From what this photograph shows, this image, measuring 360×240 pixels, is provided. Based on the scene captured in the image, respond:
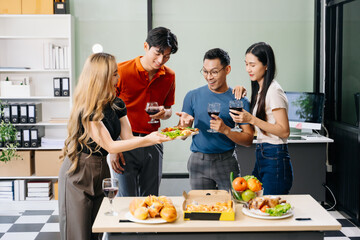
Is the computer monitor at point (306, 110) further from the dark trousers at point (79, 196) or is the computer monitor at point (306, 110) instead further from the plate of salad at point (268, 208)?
the dark trousers at point (79, 196)

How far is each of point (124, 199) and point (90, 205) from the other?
0.82 ft

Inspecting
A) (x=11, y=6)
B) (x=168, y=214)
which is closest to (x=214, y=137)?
(x=168, y=214)

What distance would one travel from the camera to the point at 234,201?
96.2 inches

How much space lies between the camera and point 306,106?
495cm

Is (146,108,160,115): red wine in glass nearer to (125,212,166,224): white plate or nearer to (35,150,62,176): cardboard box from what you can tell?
(125,212,166,224): white plate

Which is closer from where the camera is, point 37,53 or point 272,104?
point 272,104

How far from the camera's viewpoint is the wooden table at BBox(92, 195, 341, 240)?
7.00ft

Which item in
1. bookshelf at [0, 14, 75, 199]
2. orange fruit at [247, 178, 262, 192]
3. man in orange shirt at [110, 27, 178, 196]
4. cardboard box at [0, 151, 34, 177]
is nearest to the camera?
orange fruit at [247, 178, 262, 192]

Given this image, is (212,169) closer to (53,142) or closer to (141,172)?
(141,172)

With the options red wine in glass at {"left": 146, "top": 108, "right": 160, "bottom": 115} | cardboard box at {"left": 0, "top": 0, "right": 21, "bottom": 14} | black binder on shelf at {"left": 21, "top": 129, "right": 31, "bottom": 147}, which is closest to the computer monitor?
red wine in glass at {"left": 146, "top": 108, "right": 160, "bottom": 115}

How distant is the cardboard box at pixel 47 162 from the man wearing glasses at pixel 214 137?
2516mm

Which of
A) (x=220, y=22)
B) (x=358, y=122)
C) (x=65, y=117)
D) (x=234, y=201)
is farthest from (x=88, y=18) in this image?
(x=234, y=201)

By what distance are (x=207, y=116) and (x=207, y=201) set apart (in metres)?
0.74

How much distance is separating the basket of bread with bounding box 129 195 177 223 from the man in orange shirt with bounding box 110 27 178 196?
88 cm
